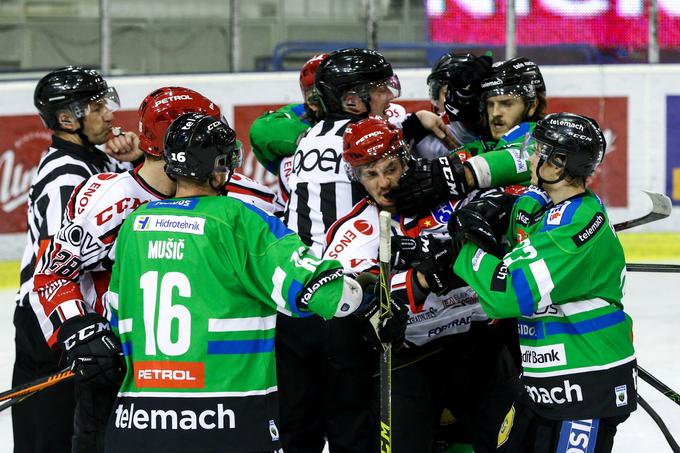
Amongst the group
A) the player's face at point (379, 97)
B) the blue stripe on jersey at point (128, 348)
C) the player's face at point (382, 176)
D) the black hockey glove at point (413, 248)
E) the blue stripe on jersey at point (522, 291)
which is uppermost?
the player's face at point (379, 97)

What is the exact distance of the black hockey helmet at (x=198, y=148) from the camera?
8.80ft

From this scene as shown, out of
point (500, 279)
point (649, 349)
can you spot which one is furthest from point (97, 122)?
point (649, 349)

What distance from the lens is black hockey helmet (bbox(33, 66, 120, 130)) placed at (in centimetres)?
368

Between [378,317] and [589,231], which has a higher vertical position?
[589,231]

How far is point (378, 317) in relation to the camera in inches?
115

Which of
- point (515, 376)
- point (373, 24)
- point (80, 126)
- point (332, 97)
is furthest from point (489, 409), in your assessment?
point (373, 24)

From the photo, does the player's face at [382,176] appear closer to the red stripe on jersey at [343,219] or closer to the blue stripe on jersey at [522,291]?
the red stripe on jersey at [343,219]

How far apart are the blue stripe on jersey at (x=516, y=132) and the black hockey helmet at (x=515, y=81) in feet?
0.37

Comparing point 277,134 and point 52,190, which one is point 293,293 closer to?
point 52,190

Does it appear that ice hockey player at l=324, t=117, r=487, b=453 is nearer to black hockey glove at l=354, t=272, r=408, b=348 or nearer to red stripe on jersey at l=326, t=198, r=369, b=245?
red stripe on jersey at l=326, t=198, r=369, b=245

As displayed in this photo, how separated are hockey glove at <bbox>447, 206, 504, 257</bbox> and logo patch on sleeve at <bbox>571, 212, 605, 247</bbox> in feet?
0.73

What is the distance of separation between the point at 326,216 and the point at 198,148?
98 centimetres

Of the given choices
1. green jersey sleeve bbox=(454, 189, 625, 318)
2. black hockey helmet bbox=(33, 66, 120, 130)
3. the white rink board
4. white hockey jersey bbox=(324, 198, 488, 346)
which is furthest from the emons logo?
the white rink board

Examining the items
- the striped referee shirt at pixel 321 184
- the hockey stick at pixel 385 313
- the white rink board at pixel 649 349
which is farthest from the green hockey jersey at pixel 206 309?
the white rink board at pixel 649 349
